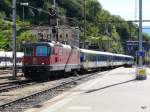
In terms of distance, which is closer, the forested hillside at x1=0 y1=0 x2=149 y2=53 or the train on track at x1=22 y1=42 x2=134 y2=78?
the train on track at x1=22 y1=42 x2=134 y2=78

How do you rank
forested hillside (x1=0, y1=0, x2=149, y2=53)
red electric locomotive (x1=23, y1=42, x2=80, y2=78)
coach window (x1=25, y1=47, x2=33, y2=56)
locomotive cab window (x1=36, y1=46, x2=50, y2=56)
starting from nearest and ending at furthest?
red electric locomotive (x1=23, y1=42, x2=80, y2=78), locomotive cab window (x1=36, y1=46, x2=50, y2=56), coach window (x1=25, y1=47, x2=33, y2=56), forested hillside (x1=0, y1=0, x2=149, y2=53)

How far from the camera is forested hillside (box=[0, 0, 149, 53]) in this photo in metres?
110

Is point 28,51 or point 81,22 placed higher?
point 81,22

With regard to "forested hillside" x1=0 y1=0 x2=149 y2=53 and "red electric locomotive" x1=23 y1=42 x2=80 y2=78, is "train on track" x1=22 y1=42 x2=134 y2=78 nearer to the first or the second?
"red electric locomotive" x1=23 y1=42 x2=80 y2=78

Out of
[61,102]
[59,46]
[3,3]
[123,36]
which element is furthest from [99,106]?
[123,36]

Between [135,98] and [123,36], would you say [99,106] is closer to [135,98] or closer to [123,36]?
[135,98]

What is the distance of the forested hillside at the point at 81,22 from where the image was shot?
10956 cm

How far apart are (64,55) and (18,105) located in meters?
23.1

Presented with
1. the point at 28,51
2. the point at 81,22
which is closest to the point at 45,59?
the point at 28,51

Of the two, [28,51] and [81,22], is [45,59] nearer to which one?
[28,51]

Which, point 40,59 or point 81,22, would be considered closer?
point 40,59

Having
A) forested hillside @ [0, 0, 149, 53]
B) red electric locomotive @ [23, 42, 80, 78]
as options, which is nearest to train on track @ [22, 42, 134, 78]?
red electric locomotive @ [23, 42, 80, 78]

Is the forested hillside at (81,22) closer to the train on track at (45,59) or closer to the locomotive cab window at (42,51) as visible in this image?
the train on track at (45,59)

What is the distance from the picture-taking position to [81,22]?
392 ft
